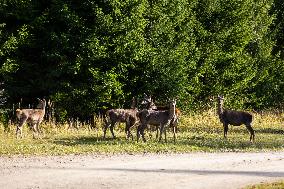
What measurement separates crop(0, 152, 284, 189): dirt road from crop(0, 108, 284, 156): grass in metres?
1.34

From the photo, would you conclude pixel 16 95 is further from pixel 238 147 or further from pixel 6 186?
pixel 6 186

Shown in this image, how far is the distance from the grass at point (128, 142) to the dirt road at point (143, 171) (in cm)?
134

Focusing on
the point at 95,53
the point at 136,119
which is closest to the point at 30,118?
the point at 136,119

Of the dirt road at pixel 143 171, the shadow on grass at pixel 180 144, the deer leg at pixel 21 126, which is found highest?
the deer leg at pixel 21 126

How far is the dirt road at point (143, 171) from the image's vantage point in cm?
1412

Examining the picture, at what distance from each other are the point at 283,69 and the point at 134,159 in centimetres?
2957

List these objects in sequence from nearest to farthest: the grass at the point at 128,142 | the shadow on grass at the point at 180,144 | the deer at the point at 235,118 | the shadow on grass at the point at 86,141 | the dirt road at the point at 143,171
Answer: the dirt road at the point at 143,171 < the grass at the point at 128,142 < the shadow on grass at the point at 180,144 < the shadow on grass at the point at 86,141 < the deer at the point at 235,118

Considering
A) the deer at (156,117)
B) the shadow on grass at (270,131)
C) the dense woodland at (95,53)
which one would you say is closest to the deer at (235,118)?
the deer at (156,117)

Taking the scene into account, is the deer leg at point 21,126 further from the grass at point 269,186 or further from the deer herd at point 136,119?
the grass at point 269,186

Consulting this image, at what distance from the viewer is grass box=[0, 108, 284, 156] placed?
20.5m

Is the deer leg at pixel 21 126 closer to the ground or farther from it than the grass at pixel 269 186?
farther from it

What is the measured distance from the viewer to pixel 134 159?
61.0 feet

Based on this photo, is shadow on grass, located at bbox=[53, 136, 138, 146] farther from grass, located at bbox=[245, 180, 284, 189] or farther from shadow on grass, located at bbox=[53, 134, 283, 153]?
grass, located at bbox=[245, 180, 284, 189]

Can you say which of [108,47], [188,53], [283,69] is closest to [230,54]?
[188,53]
